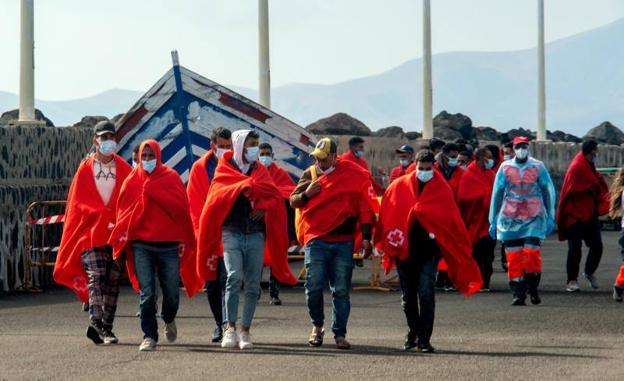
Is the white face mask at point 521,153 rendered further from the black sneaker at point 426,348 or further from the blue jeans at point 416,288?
the black sneaker at point 426,348

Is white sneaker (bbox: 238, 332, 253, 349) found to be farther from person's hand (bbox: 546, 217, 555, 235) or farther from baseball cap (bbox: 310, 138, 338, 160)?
person's hand (bbox: 546, 217, 555, 235)

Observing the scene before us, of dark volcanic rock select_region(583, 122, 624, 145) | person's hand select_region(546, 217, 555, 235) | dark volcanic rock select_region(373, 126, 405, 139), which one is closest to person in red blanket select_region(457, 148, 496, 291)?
person's hand select_region(546, 217, 555, 235)

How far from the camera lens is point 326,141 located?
1459cm

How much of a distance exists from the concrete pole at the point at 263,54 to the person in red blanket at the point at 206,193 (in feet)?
56.9

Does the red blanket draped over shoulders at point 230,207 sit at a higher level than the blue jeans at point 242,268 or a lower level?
higher

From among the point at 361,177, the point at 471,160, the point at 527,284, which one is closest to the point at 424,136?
the point at 471,160

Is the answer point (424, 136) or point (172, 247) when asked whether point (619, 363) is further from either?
point (424, 136)

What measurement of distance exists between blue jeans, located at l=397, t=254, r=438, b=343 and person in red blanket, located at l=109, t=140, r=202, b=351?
1.84m

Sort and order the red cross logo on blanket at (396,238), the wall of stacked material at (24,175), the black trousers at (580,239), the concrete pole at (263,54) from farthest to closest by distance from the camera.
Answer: the concrete pole at (263,54) → the wall of stacked material at (24,175) → the black trousers at (580,239) → the red cross logo on blanket at (396,238)

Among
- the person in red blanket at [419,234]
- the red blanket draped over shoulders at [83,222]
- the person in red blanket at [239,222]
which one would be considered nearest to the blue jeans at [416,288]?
the person in red blanket at [419,234]

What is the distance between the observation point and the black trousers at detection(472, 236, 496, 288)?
21000 millimetres

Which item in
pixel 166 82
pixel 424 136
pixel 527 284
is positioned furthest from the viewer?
pixel 424 136

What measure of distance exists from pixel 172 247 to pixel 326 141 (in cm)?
157

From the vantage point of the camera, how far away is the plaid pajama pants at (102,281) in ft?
49.0
